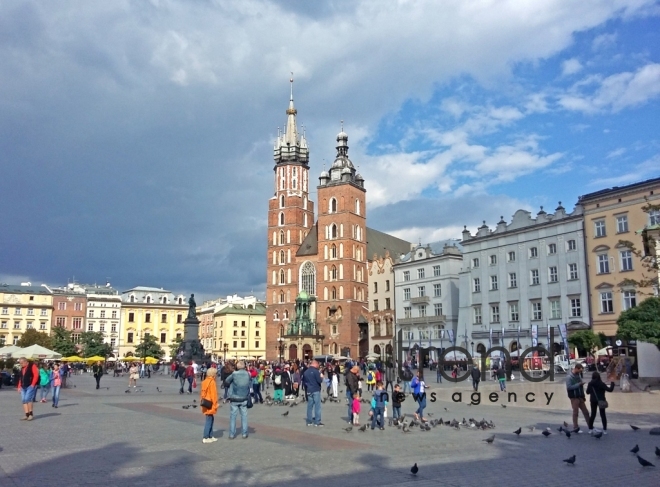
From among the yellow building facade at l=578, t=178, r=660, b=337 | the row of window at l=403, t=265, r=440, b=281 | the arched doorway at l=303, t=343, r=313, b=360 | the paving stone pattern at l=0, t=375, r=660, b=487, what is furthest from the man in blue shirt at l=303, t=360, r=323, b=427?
the arched doorway at l=303, t=343, r=313, b=360

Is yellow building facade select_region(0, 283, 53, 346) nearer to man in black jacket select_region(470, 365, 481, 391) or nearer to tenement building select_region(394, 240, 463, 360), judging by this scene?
tenement building select_region(394, 240, 463, 360)

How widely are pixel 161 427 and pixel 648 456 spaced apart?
11230 millimetres

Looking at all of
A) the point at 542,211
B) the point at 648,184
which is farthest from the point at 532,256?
the point at 648,184

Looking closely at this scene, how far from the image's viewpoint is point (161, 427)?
1658 cm

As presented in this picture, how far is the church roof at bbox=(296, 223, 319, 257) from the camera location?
102662mm

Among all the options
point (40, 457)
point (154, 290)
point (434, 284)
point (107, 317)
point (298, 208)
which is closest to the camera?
point (40, 457)

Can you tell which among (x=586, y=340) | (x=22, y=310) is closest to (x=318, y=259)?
(x=22, y=310)

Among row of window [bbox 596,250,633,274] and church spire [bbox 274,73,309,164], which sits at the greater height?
church spire [bbox 274,73,309,164]

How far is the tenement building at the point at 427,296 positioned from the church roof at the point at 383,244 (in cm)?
2696

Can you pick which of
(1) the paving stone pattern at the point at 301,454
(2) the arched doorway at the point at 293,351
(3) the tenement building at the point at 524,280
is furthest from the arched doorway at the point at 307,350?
(1) the paving stone pattern at the point at 301,454

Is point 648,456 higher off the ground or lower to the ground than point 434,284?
lower

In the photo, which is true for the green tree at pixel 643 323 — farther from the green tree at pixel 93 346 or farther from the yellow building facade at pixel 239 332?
the yellow building facade at pixel 239 332

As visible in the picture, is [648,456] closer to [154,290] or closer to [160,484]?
[160,484]

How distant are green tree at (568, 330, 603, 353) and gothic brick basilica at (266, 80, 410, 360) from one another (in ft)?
150
